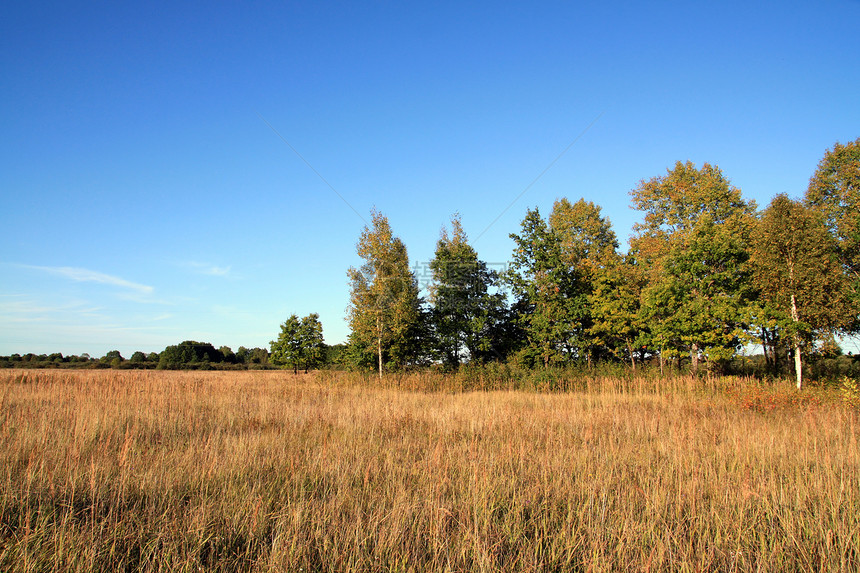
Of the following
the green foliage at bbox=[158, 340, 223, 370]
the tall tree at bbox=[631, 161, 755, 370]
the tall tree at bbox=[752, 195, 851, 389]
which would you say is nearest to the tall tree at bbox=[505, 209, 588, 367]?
the tall tree at bbox=[631, 161, 755, 370]

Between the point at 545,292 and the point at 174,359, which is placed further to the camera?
the point at 174,359

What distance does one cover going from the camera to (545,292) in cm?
2520

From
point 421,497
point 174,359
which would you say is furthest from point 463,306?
point 174,359

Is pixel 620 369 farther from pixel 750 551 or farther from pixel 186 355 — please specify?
pixel 186 355

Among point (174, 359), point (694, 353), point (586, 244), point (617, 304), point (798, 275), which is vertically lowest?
point (174, 359)

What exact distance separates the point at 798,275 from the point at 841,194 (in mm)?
14788

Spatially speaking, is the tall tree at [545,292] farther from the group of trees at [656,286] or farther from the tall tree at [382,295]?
the tall tree at [382,295]

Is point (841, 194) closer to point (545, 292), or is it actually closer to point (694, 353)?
point (694, 353)

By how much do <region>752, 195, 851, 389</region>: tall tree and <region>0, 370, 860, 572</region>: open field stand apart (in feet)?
42.7

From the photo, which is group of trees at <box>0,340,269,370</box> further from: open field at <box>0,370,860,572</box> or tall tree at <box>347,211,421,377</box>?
open field at <box>0,370,860,572</box>

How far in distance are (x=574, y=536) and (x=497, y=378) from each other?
18.9m

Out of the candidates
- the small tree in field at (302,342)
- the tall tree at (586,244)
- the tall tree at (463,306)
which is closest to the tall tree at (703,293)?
the tall tree at (586,244)

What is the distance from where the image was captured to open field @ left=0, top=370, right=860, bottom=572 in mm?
3096

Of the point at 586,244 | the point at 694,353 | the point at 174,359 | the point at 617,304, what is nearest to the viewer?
the point at 694,353
